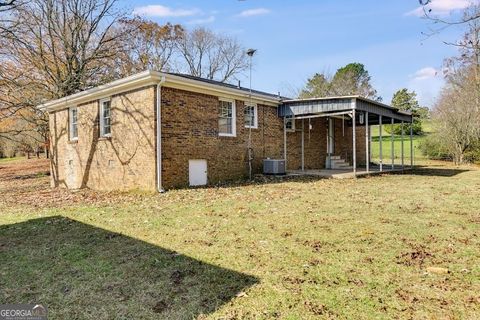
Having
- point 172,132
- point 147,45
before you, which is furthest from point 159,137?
point 147,45

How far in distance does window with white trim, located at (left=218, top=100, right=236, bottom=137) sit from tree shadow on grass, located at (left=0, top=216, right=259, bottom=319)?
24.2 ft

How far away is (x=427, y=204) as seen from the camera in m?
7.33

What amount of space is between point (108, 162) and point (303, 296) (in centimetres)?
1041

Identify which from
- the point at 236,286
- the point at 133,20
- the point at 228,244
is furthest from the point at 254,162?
the point at 133,20

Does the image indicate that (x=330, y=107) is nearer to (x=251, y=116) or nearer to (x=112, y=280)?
(x=251, y=116)

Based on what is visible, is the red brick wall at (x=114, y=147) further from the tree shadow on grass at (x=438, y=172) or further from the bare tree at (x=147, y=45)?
the tree shadow on grass at (x=438, y=172)

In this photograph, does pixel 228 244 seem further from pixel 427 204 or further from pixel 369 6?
pixel 427 204

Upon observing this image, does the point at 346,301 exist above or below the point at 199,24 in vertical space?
below

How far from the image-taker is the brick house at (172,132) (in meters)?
10.3

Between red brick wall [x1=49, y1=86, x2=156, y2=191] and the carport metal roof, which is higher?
the carport metal roof

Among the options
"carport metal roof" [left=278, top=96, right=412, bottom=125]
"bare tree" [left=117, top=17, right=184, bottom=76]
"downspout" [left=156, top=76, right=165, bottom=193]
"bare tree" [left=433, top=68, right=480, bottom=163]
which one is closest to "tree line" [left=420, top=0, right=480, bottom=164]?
"bare tree" [left=433, top=68, right=480, bottom=163]

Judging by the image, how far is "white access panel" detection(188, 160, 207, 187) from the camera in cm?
1099

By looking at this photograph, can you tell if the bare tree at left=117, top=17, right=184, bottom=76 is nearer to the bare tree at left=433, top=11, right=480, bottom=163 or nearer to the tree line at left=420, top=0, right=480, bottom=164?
the tree line at left=420, top=0, right=480, bottom=164

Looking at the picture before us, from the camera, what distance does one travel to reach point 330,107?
1312cm
